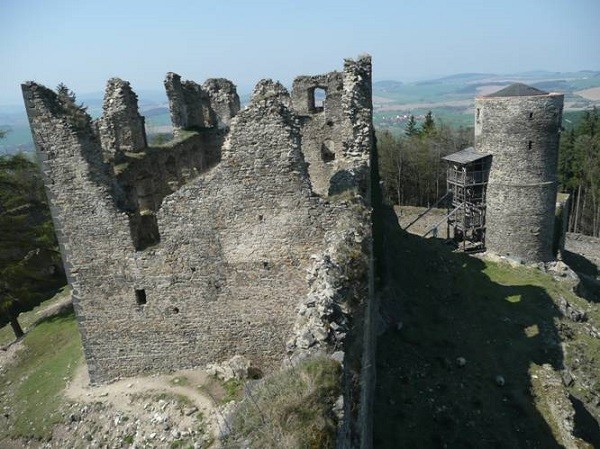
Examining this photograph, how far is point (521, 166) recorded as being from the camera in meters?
26.5

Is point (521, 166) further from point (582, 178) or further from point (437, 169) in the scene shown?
point (582, 178)

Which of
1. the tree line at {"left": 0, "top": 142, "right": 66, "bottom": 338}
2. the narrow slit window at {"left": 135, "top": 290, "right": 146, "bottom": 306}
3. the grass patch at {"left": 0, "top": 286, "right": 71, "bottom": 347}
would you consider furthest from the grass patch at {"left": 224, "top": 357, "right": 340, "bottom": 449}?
the grass patch at {"left": 0, "top": 286, "right": 71, "bottom": 347}

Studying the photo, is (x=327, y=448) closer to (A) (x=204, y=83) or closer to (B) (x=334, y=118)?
(B) (x=334, y=118)

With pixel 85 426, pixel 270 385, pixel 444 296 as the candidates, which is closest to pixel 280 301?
pixel 270 385

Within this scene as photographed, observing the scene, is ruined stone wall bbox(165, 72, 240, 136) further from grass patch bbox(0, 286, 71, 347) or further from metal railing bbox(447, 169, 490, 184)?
metal railing bbox(447, 169, 490, 184)

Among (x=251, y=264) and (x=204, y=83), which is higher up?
(x=204, y=83)

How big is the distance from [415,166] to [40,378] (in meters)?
38.7

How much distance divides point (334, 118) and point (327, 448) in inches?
580

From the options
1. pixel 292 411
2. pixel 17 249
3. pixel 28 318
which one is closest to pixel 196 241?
pixel 292 411

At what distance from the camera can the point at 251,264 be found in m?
10.6

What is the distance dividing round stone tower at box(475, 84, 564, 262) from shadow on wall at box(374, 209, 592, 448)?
486cm

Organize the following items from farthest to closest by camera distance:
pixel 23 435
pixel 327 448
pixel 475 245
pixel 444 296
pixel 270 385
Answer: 1. pixel 475 245
2. pixel 444 296
3. pixel 23 435
4. pixel 270 385
5. pixel 327 448

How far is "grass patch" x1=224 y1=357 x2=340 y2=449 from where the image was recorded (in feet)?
16.9

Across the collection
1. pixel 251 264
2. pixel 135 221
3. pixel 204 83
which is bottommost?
pixel 251 264
